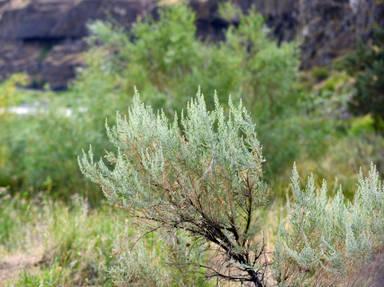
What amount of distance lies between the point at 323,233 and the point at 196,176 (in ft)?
2.79

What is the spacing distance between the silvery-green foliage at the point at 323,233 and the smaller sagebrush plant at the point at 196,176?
7.9 inches

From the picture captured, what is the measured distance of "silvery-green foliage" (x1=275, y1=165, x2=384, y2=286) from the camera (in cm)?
376

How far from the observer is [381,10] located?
97.9ft

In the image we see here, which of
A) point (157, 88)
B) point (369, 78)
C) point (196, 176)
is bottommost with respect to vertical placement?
point (369, 78)

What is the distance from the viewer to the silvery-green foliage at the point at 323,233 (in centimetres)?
376

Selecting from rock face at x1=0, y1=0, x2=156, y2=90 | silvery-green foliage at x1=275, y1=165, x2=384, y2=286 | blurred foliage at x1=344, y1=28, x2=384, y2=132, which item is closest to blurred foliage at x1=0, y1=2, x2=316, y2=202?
blurred foliage at x1=344, y1=28, x2=384, y2=132

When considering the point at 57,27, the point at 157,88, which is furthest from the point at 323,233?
the point at 57,27

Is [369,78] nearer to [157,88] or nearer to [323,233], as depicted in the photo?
[157,88]

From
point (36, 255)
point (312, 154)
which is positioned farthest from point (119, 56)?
point (36, 255)

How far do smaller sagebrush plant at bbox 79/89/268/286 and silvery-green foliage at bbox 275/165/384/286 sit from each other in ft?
0.66

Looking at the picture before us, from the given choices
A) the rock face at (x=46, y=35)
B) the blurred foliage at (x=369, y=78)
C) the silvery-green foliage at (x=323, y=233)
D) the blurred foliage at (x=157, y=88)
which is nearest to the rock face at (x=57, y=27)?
the rock face at (x=46, y=35)

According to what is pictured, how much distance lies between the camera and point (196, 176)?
3984mm

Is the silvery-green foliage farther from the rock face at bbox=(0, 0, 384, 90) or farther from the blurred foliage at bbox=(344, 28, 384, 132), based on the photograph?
the rock face at bbox=(0, 0, 384, 90)

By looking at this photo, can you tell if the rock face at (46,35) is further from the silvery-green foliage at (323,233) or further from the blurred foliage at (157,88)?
the silvery-green foliage at (323,233)
